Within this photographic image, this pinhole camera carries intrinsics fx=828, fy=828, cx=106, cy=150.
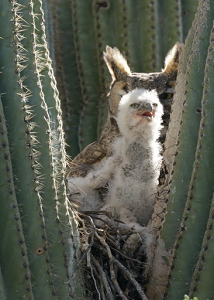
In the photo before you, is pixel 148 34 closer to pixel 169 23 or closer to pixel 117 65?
pixel 169 23

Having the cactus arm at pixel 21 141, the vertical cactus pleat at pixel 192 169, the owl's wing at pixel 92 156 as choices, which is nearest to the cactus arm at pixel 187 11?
the owl's wing at pixel 92 156

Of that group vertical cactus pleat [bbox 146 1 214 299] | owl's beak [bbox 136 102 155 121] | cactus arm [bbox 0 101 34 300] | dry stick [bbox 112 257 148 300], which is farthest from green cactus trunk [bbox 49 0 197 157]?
cactus arm [bbox 0 101 34 300]

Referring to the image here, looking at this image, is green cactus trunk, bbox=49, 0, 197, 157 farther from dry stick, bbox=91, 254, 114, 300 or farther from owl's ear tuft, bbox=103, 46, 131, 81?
dry stick, bbox=91, 254, 114, 300

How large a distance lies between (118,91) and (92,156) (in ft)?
2.50

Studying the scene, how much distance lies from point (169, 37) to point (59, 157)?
9.75 feet

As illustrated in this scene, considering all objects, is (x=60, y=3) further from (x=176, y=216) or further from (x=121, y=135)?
(x=176, y=216)

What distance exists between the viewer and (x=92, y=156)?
4848mm

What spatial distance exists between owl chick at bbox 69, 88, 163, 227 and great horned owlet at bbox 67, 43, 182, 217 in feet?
0.11

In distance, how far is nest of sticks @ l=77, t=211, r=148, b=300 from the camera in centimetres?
372

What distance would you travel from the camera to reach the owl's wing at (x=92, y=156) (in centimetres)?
479

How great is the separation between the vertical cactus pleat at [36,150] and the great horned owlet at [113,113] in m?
0.88

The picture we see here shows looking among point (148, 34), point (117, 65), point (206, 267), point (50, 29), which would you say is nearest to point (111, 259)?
point (206, 267)

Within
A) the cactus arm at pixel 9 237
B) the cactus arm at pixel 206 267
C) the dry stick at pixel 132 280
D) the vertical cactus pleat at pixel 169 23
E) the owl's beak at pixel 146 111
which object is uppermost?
the vertical cactus pleat at pixel 169 23

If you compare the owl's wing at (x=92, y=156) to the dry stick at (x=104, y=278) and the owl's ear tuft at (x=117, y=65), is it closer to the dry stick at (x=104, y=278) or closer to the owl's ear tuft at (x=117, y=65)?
the owl's ear tuft at (x=117, y=65)
